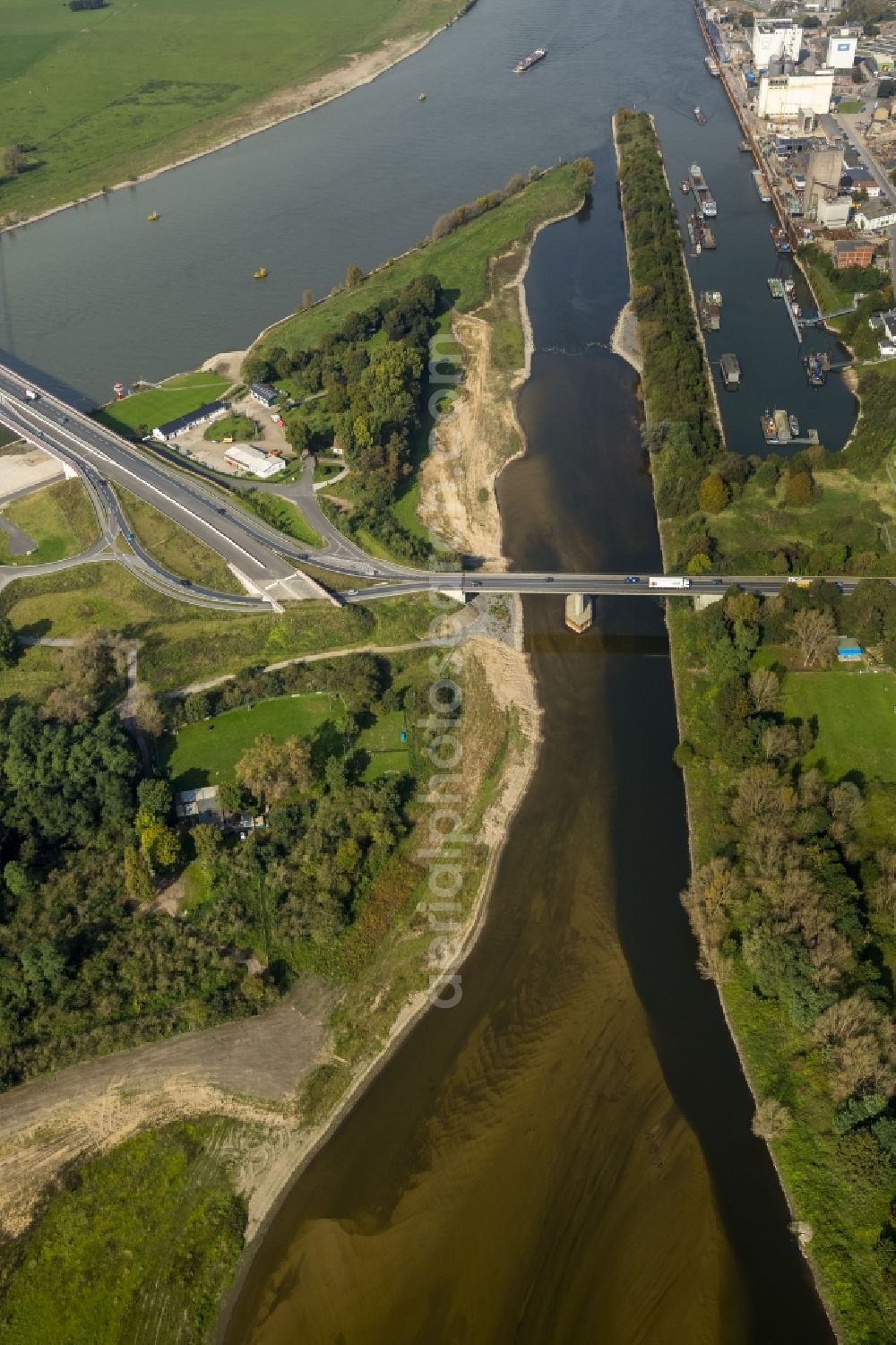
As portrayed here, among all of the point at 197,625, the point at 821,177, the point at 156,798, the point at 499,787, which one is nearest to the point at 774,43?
the point at 821,177

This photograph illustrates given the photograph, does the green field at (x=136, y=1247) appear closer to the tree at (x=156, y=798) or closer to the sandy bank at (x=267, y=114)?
the tree at (x=156, y=798)

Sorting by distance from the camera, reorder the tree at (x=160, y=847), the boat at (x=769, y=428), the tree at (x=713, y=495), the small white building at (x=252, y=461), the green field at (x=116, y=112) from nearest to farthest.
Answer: the tree at (x=160, y=847) < the tree at (x=713, y=495) < the small white building at (x=252, y=461) < the boat at (x=769, y=428) < the green field at (x=116, y=112)

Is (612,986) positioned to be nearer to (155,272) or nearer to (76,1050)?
(76,1050)

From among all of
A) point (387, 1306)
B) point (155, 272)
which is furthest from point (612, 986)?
point (155, 272)

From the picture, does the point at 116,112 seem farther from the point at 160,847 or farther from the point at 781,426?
the point at 160,847

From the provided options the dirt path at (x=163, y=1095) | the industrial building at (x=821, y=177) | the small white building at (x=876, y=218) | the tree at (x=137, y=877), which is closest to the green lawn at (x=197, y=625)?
the tree at (x=137, y=877)

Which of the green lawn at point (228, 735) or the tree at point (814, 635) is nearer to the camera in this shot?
the green lawn at point (228, 735)

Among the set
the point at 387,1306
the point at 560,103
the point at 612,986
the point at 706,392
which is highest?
the point at 560,103
